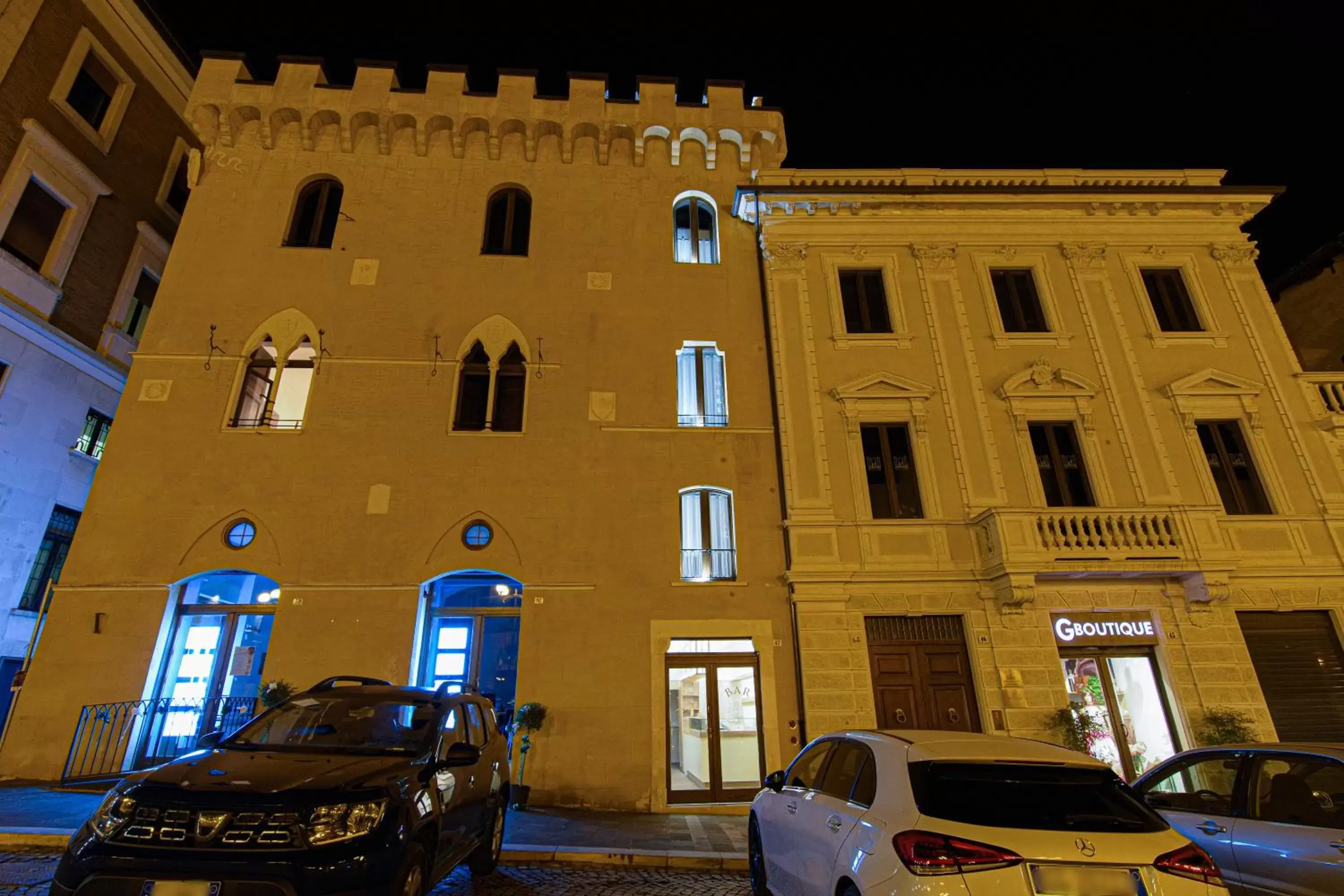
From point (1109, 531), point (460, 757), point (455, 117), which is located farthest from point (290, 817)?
point (455, 117)

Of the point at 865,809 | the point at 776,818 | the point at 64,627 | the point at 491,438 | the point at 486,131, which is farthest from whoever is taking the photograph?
the point at 486,131

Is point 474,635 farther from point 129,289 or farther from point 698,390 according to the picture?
point 129,289

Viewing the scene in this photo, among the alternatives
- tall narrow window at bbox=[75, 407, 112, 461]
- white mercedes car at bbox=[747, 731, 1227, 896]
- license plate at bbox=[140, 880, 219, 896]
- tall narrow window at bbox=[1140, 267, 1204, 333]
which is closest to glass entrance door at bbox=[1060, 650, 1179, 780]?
tall narrow window at bbox=[1140, 267, 1204, 333]

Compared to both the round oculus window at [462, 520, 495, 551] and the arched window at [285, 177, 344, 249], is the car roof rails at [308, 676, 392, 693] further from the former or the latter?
the arched window at [285, 177, 344, 249]

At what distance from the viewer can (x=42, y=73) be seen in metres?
15.6

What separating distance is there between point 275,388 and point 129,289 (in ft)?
25.0

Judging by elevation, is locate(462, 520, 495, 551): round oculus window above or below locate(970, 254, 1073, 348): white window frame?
below

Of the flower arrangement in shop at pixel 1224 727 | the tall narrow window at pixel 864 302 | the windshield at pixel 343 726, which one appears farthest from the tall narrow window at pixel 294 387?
the flower arrangement in shop at pixel 1224 727

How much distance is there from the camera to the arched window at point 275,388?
14220 millimetres

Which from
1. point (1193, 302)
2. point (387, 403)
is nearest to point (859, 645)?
point (387, 403)

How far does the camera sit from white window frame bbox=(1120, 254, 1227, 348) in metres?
15.2

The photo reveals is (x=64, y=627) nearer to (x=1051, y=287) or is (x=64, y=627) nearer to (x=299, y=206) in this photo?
(x=299, y=206)

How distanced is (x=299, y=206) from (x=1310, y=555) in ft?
79.0

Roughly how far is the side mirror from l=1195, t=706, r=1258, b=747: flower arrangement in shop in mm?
12549
